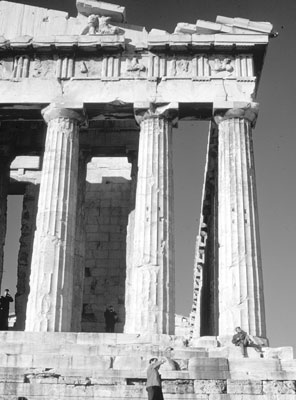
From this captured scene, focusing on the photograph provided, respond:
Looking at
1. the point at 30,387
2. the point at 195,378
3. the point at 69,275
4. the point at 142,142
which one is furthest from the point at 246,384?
the point at 142,142

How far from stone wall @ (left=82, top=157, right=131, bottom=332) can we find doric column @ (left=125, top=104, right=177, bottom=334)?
20.3 ft

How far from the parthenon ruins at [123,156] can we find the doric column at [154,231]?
0.13 feet

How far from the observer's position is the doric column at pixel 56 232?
2153 cm

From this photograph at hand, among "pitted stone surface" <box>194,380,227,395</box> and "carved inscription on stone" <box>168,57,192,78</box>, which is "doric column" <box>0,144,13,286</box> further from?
"pitted stone surface" <box>194,380,227,395</box>

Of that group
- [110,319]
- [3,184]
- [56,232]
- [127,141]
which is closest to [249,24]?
[127,141]

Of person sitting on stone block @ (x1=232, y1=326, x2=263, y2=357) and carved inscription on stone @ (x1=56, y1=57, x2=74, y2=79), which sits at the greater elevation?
carved inscription on stone @ (x1=56, y1=57, x2=74, y2=79)

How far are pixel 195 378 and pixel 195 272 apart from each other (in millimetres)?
27290

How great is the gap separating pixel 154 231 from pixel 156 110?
488 centimetres

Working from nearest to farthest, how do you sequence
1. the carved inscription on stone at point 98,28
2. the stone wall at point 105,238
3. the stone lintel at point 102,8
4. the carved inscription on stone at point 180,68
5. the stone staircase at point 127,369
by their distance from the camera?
the stone staircase at point 127,369 → the carved inscription on stone at point 180,68 → the carved inscription on stone at point 98,28 → the stone lintel at point 102,8 → the stone wall at point 105,238

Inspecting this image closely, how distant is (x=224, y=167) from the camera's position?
2366 centimetres

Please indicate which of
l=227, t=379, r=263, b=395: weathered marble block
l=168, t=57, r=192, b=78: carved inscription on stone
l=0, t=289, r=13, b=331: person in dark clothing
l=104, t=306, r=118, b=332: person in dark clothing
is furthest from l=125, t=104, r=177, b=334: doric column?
l=0, t=289, r=13, b=331: person in dark clothing

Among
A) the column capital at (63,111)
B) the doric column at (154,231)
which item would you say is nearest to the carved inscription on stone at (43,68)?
the column capital at (63,111)

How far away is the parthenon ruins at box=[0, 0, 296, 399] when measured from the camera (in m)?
21.4

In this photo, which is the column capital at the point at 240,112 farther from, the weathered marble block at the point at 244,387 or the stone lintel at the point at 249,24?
the weathered marble block at the point at 244,387
